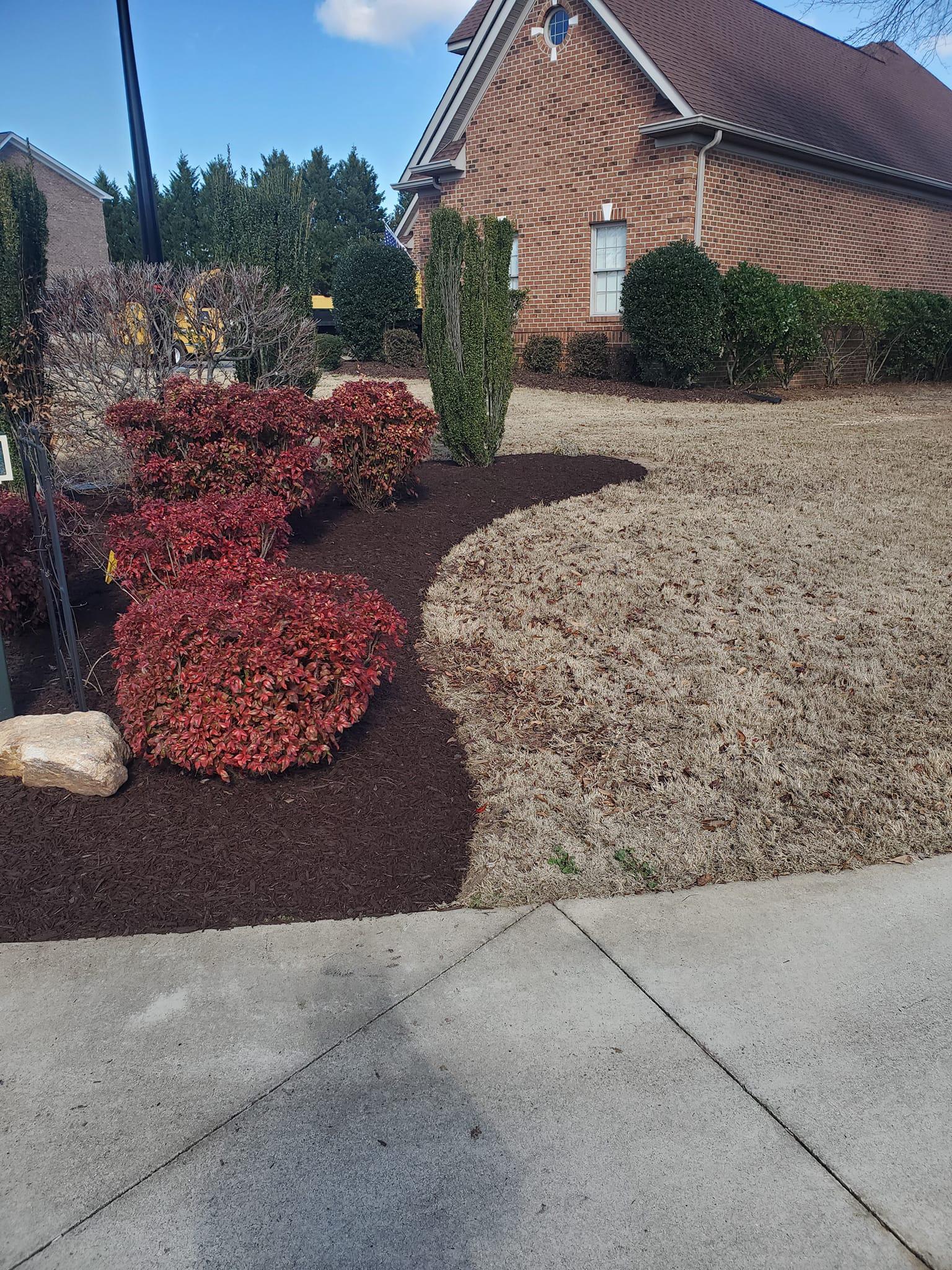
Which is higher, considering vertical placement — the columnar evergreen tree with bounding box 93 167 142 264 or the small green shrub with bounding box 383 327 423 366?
the columnar evergreen tree with bounding box 93 167 142 264

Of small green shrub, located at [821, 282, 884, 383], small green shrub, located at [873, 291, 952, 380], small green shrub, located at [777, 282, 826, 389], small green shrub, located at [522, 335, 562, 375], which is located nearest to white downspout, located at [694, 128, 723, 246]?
small green shrub, located at [777, 282, 826, 389]

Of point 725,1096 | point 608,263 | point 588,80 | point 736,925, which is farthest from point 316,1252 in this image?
point 588,80

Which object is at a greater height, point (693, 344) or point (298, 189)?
point (298, 189)

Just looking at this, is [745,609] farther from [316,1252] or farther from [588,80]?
[588,80]

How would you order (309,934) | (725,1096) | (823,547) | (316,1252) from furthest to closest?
(823,547) → (309,934) → (725,1096) → (316,1252)

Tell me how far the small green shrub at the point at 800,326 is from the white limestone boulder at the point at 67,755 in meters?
14.8

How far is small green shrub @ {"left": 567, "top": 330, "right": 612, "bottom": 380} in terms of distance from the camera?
59.2 feet

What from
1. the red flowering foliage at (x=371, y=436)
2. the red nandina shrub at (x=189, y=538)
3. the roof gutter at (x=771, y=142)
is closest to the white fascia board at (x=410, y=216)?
the roof gutter at (x=771, y=142)

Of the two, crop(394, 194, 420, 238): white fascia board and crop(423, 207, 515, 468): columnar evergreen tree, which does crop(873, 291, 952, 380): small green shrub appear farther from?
crop(423, 207, 515, 468): columnar evergreen tree

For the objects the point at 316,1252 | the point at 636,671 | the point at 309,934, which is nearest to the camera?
the point at 316,1252

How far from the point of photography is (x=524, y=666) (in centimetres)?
568

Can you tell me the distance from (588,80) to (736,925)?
60.0 feet

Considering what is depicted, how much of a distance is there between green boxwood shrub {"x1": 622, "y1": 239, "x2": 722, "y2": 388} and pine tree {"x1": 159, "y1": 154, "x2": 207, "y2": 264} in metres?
41.3

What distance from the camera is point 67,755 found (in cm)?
402
